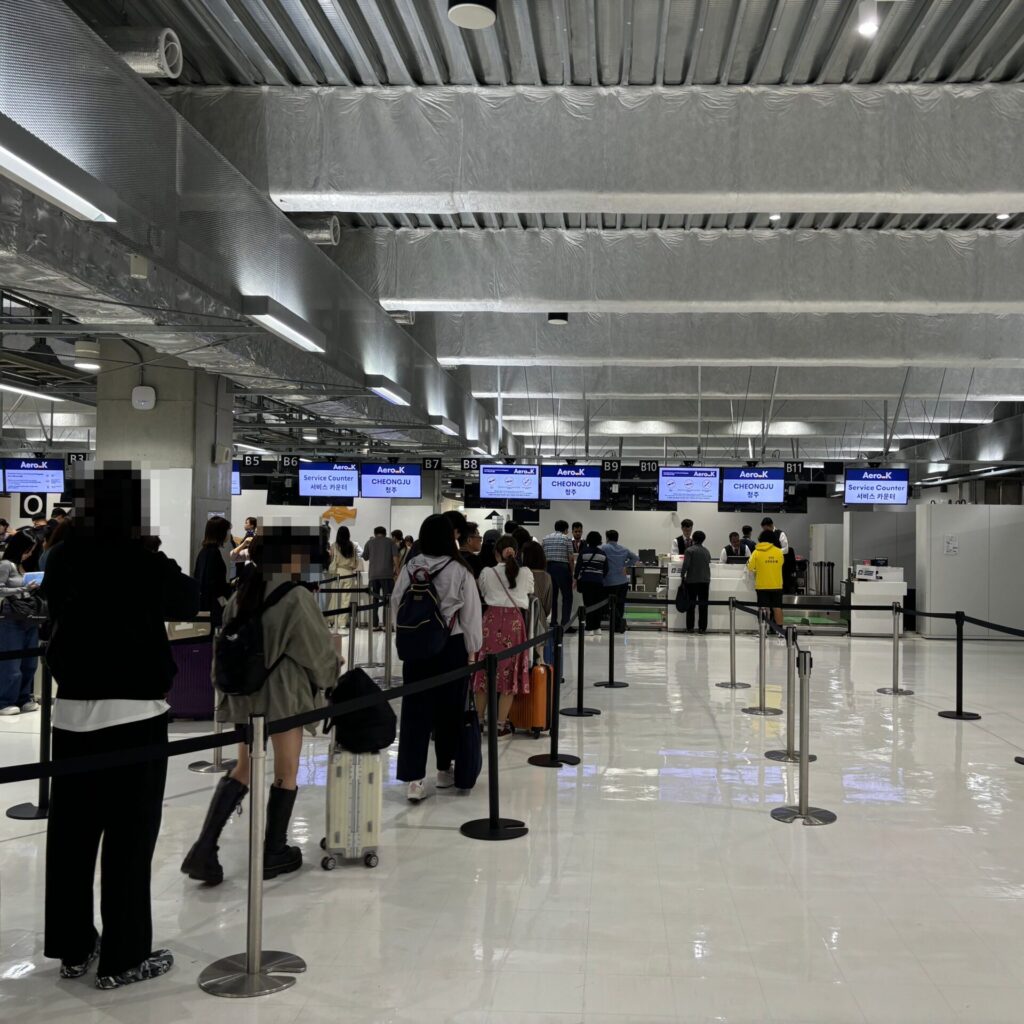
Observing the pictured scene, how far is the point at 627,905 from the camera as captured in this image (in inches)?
175

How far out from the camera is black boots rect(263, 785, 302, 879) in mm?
4691

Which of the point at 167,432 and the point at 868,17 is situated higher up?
the point at 868,17

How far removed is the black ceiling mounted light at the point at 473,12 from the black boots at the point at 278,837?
4018 millimetres

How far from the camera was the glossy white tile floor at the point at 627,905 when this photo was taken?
3.50 meters

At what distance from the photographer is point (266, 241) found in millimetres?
7586

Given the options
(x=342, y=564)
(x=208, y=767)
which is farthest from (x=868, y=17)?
(x=342, y=564)

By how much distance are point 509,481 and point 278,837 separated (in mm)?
14602

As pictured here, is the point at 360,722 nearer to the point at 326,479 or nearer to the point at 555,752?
the point at 555,752

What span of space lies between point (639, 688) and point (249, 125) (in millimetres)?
6783

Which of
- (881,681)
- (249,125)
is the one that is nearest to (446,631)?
(249,125)

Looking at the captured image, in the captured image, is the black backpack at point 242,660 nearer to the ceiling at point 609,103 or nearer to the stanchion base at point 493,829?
the stanchion base at point 493,829

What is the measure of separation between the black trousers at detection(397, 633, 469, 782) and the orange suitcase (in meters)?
1.69

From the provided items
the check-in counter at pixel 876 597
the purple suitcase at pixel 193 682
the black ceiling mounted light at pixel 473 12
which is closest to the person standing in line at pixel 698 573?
the check-in counter at pixel 876 597

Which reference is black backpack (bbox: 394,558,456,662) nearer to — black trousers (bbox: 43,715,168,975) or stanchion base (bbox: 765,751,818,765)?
black trousers (bbox: 43,715,168,975)
